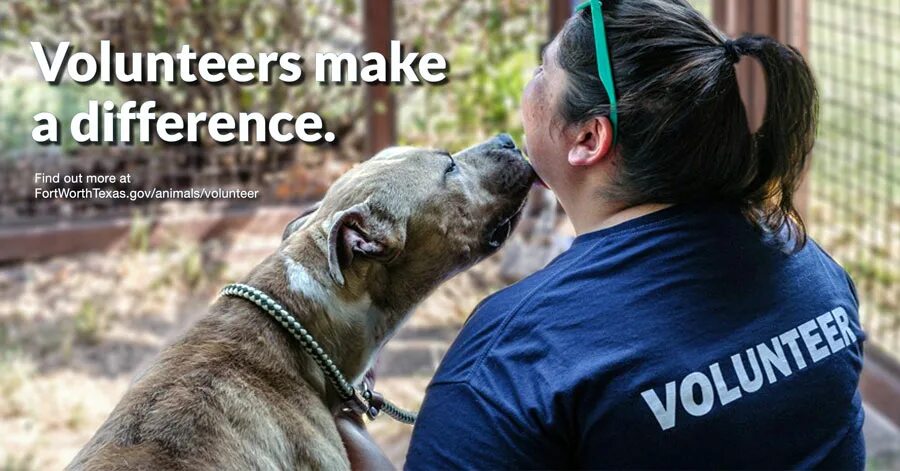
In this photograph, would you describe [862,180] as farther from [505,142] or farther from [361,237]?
[361,237]

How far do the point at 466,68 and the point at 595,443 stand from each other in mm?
4968

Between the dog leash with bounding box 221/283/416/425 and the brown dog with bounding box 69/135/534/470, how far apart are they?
0.06 feet

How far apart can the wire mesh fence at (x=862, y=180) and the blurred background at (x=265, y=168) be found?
0.05 feet

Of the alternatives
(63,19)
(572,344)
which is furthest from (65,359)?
(572,344)

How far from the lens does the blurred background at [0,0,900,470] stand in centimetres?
556

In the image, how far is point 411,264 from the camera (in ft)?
8.96

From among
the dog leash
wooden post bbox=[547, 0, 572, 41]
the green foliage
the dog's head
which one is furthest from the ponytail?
wooden post bbox=[547, 0, 572, 41]

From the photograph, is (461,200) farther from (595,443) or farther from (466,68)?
(466,68)

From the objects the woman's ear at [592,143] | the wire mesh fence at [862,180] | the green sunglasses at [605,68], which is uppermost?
the green sunglasses at [605,68]

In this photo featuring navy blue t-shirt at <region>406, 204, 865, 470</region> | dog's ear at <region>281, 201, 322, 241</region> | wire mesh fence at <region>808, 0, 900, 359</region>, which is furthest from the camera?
wire mesh fence at <region>808, 0, 900, 359</region>

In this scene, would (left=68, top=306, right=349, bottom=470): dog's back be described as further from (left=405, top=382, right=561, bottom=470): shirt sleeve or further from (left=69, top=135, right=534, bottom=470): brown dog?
(left=405, top=382, right=561, bottom=470): shirt sleeve

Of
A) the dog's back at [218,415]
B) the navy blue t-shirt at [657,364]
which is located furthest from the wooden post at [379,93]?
the navy blue t-shirt at [657,364]

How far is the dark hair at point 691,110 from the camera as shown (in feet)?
6.97

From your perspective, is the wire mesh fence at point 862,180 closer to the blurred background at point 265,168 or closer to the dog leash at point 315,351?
the blurred background at point 265,168
